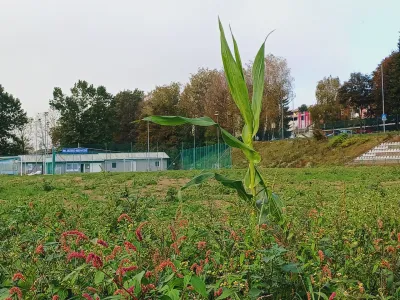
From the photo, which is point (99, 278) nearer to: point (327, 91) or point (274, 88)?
point (274, 88)

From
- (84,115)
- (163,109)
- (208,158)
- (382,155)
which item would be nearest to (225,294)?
(382,155)

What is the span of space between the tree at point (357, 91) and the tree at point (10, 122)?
130 feet

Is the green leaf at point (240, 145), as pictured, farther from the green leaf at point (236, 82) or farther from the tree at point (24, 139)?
the tree at point (24, 139)

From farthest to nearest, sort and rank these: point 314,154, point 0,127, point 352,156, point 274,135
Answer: point 0,127
point 274,135
point 314,154
point 352,156

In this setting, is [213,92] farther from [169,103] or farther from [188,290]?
[188,290]

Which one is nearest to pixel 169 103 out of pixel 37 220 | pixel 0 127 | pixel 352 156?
pixel 0 127

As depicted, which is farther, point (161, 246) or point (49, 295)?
point (161, 246)

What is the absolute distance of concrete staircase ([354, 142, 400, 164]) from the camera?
96.7 feet

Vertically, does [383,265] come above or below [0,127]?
below

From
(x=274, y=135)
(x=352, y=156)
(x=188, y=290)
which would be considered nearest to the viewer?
(x=188, y=290)

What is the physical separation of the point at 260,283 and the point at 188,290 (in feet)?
0.97

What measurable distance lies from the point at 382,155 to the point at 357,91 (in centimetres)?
2223

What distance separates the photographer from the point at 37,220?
4.97 meters

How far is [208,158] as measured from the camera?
37.8 meters
